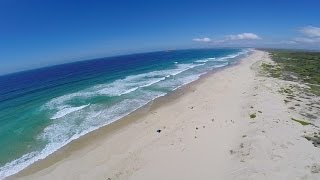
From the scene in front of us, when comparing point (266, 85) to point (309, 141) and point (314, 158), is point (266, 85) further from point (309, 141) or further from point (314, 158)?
point (314, 158)

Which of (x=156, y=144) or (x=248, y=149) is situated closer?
(x=248, y=149)

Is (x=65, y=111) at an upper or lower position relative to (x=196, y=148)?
upper

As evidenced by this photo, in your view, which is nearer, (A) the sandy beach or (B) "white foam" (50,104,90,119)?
(A) the sandy beach

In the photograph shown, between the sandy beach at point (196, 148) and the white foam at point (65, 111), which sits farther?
the white foam at point (65, 111)

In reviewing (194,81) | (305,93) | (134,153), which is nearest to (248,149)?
(134,153)

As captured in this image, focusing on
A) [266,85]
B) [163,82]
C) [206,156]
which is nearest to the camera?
[206,156]

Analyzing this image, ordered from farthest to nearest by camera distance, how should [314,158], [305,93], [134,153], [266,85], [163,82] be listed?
[163,82]
[266,85]
[305,93]
[134,153]
[314,158]

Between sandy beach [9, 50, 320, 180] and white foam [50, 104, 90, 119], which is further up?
white foam [50, 104, 90, 119]

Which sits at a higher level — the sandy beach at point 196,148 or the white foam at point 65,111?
the white foam at point 65,111
